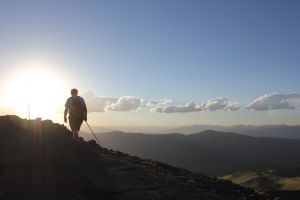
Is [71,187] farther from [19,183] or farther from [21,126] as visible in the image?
[21,126]

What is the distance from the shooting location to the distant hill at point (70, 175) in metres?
20.0

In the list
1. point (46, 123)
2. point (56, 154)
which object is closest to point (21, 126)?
point (46, 123)

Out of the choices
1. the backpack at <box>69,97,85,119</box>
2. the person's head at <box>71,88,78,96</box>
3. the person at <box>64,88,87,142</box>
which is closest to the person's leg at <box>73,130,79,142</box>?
the person at <box>64,88,87,142</box>

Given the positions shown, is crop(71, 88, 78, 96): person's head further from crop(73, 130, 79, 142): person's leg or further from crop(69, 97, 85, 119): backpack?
crop(73, 130, 79, 142): person's leg

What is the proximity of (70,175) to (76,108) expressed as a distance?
4.39m

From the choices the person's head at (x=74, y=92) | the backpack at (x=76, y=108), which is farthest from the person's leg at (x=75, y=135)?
the person's head at (x=74, y=92)

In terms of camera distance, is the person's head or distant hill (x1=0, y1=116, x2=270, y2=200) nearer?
distant hill (x1=0, y1=116, x2=270, y2=200)

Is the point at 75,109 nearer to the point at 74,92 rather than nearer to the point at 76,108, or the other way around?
the point at 76,108

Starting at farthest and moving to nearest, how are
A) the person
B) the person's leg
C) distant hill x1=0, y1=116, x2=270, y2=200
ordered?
the person's leg
the person
distant hill x1=0, y1=116, x2=270, y2=200

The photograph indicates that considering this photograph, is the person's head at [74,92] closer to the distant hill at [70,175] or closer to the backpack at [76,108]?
the backpack at [76,108]

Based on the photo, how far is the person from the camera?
967 inches

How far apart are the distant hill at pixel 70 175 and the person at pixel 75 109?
1168 millimetres

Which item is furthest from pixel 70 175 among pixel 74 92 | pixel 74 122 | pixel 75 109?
pixel 74 92

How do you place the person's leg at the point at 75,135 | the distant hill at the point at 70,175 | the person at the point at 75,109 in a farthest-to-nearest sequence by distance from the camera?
the person's leg at the point at 75,135 → the person at the point at 75,109 → the distant hill at the point at 70,175
